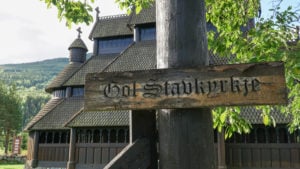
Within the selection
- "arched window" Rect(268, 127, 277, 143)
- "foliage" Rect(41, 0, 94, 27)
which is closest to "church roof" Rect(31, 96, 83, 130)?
"arched window" Rect(268, 127, 277, 143)

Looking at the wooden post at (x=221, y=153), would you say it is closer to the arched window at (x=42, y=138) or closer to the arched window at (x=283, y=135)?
the arched window at (x=283, y=135)

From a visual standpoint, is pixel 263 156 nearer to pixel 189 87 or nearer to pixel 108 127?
pixel 108 127

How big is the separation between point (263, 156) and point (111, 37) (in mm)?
14745

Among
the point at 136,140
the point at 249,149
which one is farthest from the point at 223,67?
the point at 249,149

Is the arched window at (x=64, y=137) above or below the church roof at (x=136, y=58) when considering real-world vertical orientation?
below

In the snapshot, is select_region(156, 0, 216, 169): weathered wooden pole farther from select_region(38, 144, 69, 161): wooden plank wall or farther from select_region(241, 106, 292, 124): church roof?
select_region(38, 144, 69, 161): wooden plank wall

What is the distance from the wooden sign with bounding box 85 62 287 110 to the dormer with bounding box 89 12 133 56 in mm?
20874

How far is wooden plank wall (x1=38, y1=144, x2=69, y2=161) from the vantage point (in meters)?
17.5

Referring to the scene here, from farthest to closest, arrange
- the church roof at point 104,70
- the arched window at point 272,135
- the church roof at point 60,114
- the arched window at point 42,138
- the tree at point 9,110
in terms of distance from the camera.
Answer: the tree at point 9,110 → the arched window at point 42,138 → the church roof at point 60,114 → the church roof at point 104,70 → the arched window at point 272,135

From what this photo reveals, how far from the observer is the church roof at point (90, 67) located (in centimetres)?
2058

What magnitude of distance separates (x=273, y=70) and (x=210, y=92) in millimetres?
399

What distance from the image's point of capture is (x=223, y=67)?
1777mm

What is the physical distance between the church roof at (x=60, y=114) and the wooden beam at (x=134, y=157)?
54.6ft

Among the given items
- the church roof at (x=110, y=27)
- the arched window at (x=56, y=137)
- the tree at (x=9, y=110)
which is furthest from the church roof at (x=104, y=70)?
the tree at (x=9, y=110)
